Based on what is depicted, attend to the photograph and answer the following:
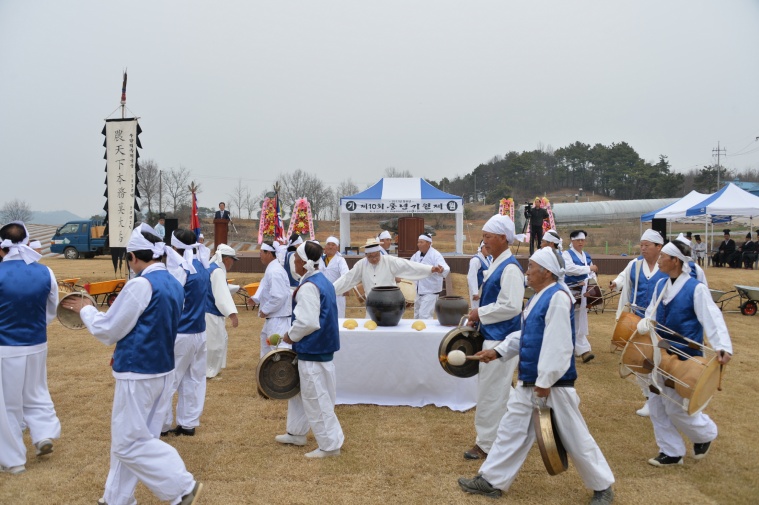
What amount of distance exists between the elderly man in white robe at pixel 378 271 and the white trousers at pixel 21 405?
3341 millimetres

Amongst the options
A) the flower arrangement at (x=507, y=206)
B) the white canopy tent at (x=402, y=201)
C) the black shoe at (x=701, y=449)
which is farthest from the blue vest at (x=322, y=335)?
the flower arrangement at (x=507, y=206)

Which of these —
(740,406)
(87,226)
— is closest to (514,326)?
(740,406)

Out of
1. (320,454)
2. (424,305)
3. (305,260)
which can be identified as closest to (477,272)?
(424,305)

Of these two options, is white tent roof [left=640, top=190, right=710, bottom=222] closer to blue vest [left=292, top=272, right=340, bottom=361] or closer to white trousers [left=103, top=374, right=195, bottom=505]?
blue vest [left=292, top=272, right=340, bottom=361]

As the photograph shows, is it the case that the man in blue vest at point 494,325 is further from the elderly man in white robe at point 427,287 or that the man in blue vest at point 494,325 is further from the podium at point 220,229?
the podium at point 220,229

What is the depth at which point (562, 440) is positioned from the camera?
384cm

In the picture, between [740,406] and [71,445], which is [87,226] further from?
[740,406]

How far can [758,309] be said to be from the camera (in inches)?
593

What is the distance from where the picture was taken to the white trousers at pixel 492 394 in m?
4.84

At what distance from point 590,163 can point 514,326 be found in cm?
5879

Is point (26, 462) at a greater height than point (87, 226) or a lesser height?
lesser

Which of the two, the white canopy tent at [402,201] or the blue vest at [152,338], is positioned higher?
the white canopy tent at [402,201]

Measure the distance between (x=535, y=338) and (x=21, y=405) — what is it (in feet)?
13.8

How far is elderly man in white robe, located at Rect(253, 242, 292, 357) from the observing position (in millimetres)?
6805
